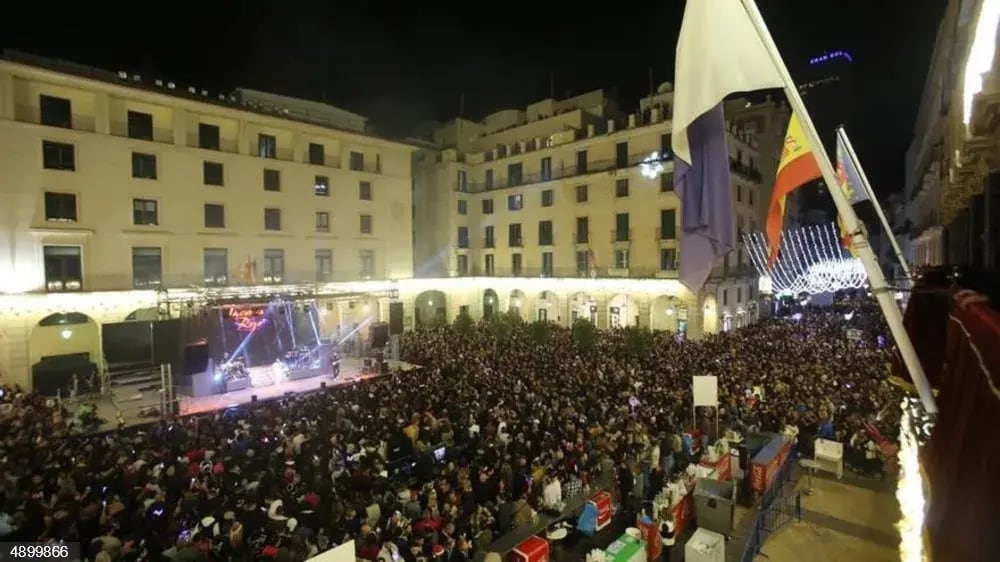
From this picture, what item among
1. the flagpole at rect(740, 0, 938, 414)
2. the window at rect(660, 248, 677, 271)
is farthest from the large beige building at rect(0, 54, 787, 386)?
the flagpole at rect(740, 0, 938, 414)

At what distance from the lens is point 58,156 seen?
24172 mm

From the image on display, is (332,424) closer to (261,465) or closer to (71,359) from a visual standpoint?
(261,465)

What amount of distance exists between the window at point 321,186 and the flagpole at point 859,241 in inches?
1297

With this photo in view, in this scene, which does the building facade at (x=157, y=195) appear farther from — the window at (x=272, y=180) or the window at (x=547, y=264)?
the window at (x=547, y=264)

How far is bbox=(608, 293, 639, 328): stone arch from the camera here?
34406 mm

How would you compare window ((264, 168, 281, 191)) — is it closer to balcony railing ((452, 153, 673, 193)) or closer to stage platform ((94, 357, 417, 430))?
stage platform ((94, 357, 417, 430))

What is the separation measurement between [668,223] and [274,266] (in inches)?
1006

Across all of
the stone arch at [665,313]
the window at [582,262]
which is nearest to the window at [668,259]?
the stone arch at [665,313]

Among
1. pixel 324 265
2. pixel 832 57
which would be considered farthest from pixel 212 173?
pixel 832 57

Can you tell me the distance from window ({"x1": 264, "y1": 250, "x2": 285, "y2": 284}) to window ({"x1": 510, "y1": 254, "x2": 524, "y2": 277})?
58.0ft

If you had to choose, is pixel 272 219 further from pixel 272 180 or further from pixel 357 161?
pixel 357 161

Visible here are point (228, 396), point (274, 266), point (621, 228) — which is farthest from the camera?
point (621, 228)

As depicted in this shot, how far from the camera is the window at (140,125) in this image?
26.6 metres

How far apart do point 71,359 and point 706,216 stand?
3099 centimetres
